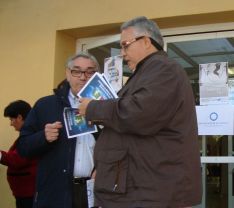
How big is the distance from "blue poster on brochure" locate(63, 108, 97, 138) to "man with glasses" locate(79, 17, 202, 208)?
1.76 ft

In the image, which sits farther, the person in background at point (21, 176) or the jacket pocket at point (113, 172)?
the person in background at point (21, 176)

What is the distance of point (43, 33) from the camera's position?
4.96m

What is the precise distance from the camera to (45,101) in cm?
324

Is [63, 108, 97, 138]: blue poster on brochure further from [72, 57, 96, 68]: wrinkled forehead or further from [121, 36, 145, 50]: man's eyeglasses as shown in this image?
[121, 36, 145, 50]: man's eyeglasses

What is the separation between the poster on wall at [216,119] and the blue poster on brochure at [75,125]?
1600mm

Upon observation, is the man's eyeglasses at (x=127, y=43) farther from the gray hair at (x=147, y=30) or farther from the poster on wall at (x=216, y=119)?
the poster on wall at (x=216, y=119)

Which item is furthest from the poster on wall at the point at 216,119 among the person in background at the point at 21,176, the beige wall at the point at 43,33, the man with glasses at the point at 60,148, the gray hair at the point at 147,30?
the gray hair at the point at 147,30

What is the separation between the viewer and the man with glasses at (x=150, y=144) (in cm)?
216

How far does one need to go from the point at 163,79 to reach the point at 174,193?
1.78ft

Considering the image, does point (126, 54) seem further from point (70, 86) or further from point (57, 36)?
point (57, 36)

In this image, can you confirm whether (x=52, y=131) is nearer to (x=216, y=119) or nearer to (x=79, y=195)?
(x=79, y=195)

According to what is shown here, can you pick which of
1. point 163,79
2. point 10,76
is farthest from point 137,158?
point 10,76

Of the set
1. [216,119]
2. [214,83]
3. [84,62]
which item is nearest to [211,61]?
[214,83]

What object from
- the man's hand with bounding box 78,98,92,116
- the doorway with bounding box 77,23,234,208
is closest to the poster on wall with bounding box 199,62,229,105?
the doorway with bounding box 77,23,234,208
